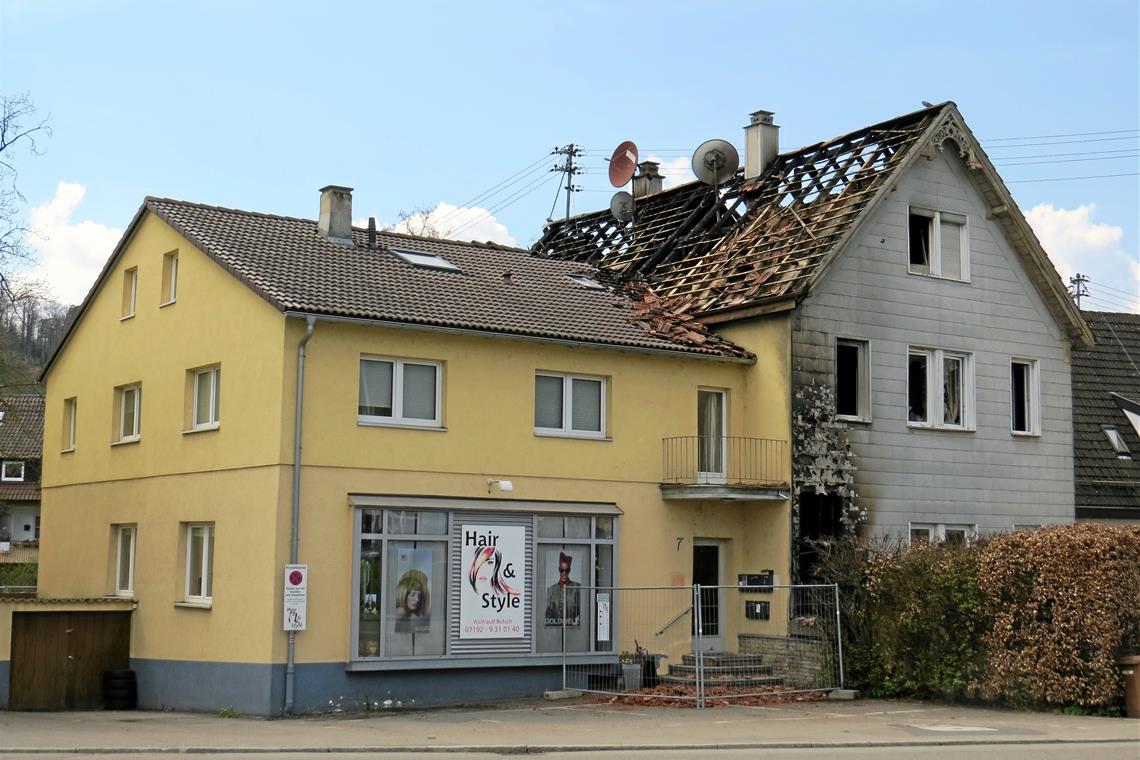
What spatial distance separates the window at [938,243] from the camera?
26.6 metres

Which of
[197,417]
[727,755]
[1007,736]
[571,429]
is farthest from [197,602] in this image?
[1007,736]

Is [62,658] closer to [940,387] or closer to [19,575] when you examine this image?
[940,387]

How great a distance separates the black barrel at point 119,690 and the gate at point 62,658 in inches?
9.6

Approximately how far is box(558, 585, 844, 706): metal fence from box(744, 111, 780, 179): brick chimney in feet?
32.7

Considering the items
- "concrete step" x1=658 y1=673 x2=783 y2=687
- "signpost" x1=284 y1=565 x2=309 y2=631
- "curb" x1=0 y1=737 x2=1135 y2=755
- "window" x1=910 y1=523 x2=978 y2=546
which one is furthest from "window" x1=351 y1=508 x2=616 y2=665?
"window" x1=910 y1=523 x2=978 y2=546

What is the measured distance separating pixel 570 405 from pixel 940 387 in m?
7.36

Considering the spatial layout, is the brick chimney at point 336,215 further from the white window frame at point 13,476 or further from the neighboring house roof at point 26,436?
the white window frame at point 13,476

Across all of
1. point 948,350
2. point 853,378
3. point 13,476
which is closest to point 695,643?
point 853,378

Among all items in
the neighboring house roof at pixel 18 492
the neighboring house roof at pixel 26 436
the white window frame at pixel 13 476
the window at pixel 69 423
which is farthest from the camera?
the white window frame at pixel 13 476

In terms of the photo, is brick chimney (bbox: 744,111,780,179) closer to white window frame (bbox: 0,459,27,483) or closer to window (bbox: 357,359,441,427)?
window (bbox: 357,359,441,427)

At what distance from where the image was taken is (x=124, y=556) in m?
25.7

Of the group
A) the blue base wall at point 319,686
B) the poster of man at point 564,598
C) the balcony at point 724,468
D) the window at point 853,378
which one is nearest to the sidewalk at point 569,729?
the blue base wall at point 319,686

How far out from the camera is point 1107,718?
1873cm

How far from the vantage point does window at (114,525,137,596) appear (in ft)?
83.3
